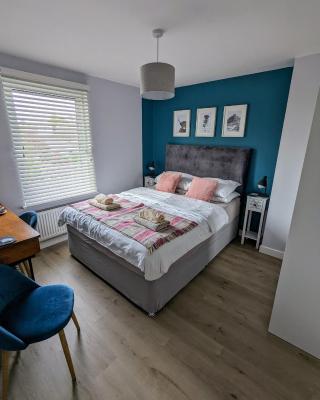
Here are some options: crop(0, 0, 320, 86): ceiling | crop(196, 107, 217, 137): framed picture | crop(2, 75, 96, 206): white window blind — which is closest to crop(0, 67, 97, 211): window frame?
crop(2, 75, 96, 206): white window blind

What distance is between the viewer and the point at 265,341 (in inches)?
65.5

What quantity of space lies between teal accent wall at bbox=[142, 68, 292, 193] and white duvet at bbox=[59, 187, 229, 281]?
1.06m

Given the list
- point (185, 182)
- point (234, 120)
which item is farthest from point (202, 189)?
point (234, 120)

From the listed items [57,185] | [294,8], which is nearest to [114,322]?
[57,185]

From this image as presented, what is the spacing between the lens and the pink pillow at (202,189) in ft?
9.96

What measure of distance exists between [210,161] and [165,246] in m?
2.12

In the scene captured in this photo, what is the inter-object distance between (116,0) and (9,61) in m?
1.73

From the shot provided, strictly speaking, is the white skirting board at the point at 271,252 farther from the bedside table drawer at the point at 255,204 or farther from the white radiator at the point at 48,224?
the white radiator at the point at 48,224

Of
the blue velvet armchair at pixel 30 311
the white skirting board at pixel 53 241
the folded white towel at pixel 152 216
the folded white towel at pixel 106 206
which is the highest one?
the folded white towel at pixel 152 216

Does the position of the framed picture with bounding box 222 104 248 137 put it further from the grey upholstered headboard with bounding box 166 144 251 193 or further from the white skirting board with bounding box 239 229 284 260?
the white skirting board with bounding box 239 229 284 260

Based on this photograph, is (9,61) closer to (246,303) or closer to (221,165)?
(221,165)

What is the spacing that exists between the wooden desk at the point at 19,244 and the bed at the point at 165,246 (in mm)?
592

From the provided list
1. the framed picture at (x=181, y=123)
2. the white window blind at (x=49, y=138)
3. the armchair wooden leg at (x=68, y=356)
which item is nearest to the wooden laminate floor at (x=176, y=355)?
the armchair wooden leg at (x=68, y=356)

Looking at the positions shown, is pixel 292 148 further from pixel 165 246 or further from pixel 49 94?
pixel 49 94
